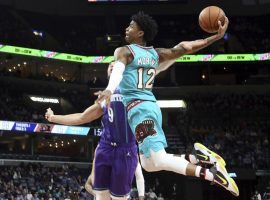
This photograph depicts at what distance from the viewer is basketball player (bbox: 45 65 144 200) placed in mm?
6668

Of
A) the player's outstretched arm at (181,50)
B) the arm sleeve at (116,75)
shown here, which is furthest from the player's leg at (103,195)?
the player's outstretched arm at (181,50)

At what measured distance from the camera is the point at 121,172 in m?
6.66

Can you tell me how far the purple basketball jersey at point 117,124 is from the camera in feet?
22.0

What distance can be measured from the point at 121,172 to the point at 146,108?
906mm

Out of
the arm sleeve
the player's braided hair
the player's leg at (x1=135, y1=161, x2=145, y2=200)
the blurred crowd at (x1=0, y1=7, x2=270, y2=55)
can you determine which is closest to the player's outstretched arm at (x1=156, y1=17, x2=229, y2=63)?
the player's braided hair

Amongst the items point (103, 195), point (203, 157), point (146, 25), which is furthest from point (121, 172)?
point (146, 25)

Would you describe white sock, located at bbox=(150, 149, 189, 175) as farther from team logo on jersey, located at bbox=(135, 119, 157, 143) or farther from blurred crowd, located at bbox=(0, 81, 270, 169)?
blurred crowd, located at bbox=(0, 81, 270, 169)

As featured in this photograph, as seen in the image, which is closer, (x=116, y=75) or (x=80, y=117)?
(x=116, y=75)

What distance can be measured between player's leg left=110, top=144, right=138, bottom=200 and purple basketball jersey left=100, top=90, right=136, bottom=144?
0.12m

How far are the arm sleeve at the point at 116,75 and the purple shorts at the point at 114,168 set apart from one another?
1.10 meters

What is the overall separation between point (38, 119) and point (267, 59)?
660 inches

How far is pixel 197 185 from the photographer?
33.1 m

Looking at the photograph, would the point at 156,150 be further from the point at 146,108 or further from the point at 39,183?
the point at 39,183

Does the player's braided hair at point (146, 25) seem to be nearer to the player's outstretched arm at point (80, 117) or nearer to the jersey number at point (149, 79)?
the jersey number at point (149, 79)
